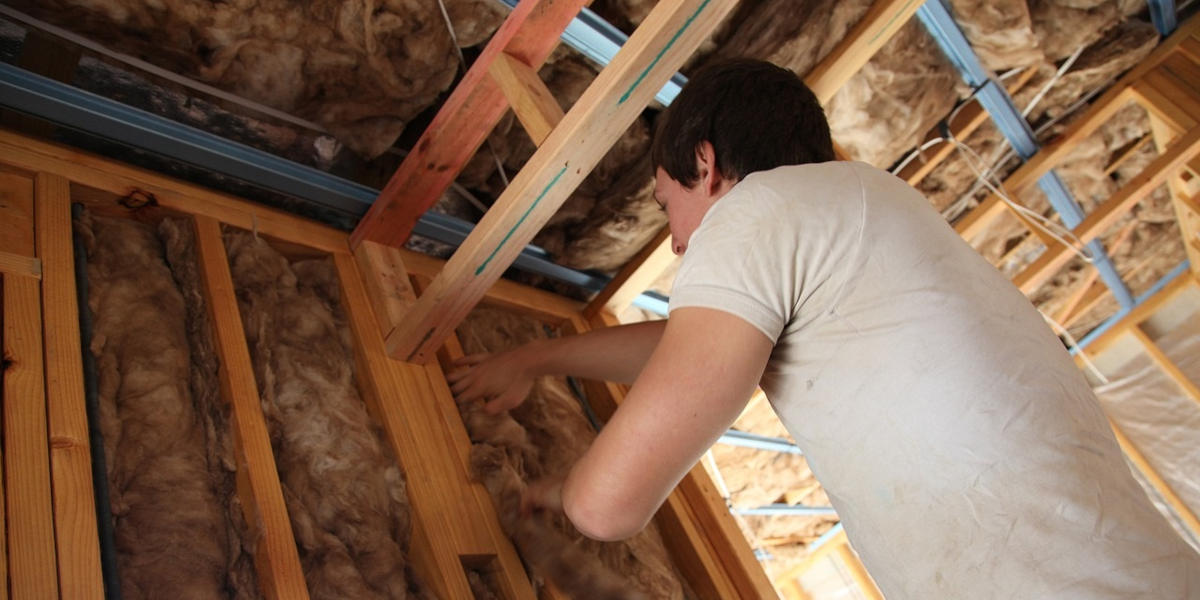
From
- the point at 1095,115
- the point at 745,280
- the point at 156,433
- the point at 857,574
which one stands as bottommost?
the point at 857,574

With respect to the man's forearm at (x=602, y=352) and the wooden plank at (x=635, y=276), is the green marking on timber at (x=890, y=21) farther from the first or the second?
the man's forearm at (x=602, y=352)

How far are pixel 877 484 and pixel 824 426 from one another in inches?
3.9

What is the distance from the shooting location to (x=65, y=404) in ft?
3.92

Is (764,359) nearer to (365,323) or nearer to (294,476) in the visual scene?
(294,476)

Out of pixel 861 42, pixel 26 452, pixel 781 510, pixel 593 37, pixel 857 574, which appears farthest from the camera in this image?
pixel 857 574

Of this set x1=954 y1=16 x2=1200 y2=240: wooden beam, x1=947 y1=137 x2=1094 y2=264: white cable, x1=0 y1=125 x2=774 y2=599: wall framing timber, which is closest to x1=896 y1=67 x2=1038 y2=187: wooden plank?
x1=947 y1=137 x2=1094 y2=264: white cable

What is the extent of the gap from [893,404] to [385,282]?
3.79ft

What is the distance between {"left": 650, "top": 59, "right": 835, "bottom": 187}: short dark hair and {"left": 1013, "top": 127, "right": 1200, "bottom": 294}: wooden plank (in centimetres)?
294

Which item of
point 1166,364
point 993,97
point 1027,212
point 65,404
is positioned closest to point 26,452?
point 65,404

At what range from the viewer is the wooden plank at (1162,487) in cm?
484

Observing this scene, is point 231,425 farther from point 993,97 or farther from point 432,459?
point 993,97

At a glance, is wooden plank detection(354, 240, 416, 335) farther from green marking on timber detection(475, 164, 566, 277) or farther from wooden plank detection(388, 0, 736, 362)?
green marking on timber detection(475, 164, 566, 277)

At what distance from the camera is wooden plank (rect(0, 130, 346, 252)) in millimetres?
1473

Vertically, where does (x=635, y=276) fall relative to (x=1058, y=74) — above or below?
below
